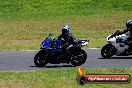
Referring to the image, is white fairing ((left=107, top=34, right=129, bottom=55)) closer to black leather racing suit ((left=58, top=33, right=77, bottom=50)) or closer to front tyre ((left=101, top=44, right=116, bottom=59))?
front tyre ((left=101, top=44, right=116, bottom=59))

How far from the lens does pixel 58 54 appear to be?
2073 cm

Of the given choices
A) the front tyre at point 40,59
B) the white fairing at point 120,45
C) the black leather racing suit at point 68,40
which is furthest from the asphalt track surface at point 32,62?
the black leather racing suit at point 68,40

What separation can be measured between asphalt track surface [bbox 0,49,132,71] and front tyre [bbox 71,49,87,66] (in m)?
0.23

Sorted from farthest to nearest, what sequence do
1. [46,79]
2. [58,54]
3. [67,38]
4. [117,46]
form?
1. [117,46]
2. [58,54]
3. [67,38]
4. [46,79]

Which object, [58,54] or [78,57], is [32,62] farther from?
[78,57]

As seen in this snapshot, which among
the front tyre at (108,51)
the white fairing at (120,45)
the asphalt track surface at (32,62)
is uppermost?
the white fairing at (120,45)

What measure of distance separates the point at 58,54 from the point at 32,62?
2.00m

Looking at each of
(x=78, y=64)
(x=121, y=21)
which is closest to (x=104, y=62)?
(x=78, y=64)

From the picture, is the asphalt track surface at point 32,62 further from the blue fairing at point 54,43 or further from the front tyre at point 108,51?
the blue fairing at point 54,43

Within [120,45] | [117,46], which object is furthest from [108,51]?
[120,45]

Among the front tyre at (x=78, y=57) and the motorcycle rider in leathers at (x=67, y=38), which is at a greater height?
the motorcycle rider in leathers at (x=67, y=38)

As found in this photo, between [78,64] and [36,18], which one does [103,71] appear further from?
[36,18]

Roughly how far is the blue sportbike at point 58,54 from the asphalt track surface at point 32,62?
0.91 feet

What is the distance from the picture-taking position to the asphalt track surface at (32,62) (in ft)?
68.0
